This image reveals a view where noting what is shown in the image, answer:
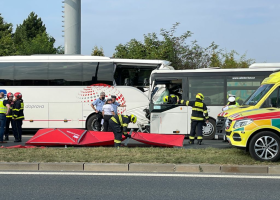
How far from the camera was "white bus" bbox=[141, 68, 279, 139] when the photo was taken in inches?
731

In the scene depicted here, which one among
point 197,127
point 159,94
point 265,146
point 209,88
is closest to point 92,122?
point 159,94

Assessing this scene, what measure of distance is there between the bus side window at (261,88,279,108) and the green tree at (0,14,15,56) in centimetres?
3964

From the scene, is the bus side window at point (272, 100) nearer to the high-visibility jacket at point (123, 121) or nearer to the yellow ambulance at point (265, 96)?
the yellow ambulance at point (265, 96)

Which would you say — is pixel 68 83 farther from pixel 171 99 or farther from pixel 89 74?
pixel 171 99

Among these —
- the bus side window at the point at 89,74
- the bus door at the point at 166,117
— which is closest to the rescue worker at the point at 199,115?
the bus door at the point at 166,117

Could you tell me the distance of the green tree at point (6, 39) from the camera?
49.4 m

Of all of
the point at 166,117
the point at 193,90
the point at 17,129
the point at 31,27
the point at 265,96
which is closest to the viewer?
the point at 265,96

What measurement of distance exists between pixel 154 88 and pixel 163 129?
1.75 meters

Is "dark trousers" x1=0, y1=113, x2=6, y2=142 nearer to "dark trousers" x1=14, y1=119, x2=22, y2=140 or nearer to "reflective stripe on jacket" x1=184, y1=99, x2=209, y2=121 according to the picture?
"dark trousers" x1=14, y1=119, x2=22, y2=140

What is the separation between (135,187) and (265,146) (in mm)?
4076

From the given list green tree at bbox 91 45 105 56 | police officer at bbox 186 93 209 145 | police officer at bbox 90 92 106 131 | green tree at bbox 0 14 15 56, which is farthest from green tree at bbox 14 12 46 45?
police officer at bbox 186 93 209 145

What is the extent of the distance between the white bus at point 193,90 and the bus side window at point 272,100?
6607 mm

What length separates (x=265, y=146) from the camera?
11086mm

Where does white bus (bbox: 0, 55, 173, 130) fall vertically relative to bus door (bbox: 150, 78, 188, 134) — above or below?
above
